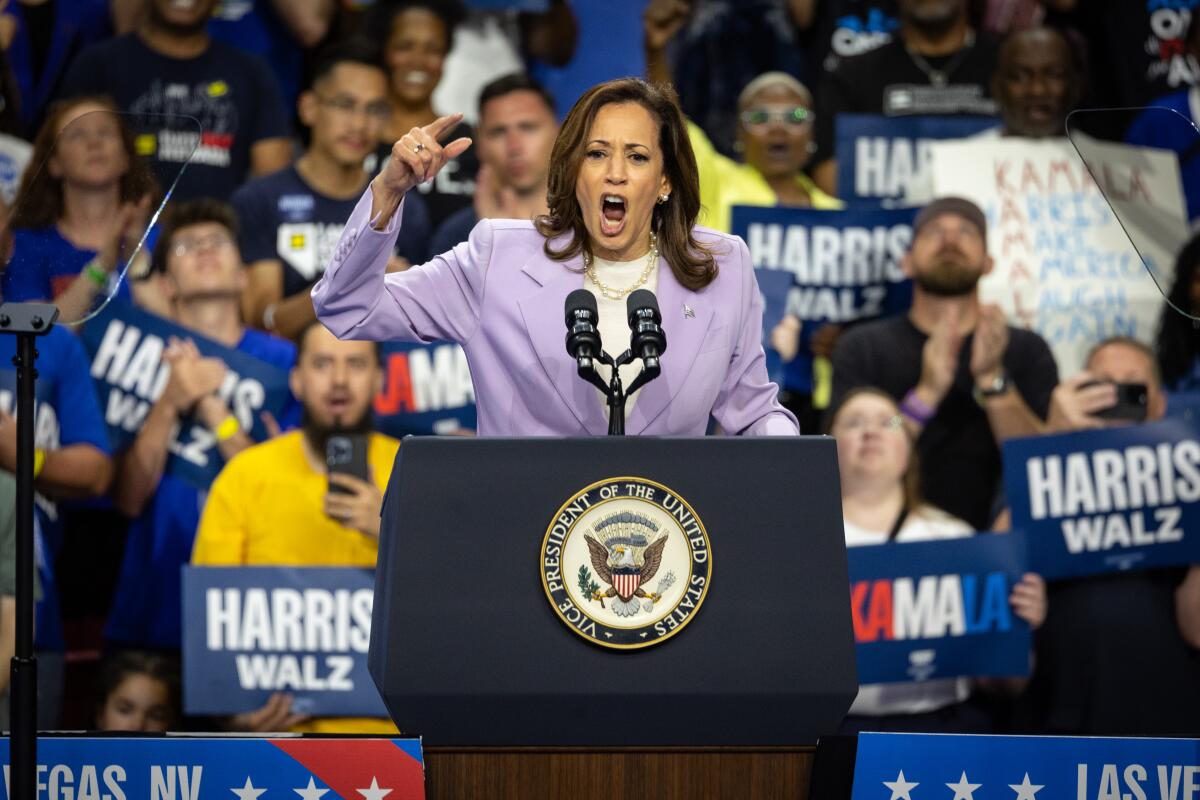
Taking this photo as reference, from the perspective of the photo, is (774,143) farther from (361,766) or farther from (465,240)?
(361,766)

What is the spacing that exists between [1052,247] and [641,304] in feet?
13.2

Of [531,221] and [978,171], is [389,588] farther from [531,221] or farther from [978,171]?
[978,171]

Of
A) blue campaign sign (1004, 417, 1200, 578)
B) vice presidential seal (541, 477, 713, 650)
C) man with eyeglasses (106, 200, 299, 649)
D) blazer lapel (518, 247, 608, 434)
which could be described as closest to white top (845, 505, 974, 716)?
blue campaign sign (1004, 417, 1200, 578)

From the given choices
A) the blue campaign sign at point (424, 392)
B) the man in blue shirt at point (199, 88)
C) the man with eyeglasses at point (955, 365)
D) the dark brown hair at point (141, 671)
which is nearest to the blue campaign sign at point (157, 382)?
the blue campaign sign at point (424, 392)

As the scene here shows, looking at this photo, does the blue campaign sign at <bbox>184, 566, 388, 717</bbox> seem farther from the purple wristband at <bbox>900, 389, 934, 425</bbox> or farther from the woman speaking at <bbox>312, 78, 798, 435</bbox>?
the woman speaking at <bbox>312, 78, 798, 435</bbox>

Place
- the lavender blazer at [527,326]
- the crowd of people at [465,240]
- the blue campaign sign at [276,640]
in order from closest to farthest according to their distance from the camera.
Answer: the lavender blazer at [527,326] < the blue campaign sign at [276,640] < the crowd of people at [465,240]

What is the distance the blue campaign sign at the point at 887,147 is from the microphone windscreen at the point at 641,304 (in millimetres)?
3844

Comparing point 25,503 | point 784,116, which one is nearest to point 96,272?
point 25,503

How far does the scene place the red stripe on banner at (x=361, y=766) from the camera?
2189 mm

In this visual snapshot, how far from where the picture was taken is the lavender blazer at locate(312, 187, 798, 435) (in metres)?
2.58

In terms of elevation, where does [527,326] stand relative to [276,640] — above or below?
above

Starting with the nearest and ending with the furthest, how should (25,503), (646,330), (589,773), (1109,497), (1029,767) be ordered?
(589,773), (646,330), (1029,767), (25,503), (1109,497)

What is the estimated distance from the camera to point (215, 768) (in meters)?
2.35

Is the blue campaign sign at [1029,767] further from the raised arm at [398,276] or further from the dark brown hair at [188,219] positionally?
the dark brown hair at [188,219]
